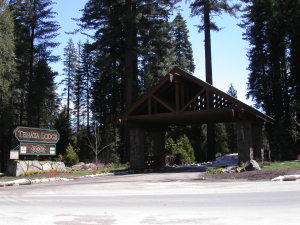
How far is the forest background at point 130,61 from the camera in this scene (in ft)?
95.0

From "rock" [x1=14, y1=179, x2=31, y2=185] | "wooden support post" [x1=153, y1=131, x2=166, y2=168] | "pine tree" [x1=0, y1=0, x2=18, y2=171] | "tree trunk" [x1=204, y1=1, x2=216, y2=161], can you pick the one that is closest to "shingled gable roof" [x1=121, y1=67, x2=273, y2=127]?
"wooden support post" [x1=153, y1=131, x2=166, y2=168]

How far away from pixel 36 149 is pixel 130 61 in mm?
11201

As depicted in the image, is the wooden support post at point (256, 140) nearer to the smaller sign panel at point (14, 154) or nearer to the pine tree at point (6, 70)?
the smaller sign panel at point (14, 154)

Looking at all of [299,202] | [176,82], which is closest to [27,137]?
[176,82]

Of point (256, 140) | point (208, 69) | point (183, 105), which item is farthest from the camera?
point (208, 69)

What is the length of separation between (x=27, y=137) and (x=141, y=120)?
7.29 meters

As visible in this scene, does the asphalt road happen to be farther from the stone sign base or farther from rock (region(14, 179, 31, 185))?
the stone sign base

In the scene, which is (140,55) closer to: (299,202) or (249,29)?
(249,29)

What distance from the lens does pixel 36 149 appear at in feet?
70.5

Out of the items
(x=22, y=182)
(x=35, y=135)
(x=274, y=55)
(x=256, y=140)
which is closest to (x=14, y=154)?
(x=35, y=135)

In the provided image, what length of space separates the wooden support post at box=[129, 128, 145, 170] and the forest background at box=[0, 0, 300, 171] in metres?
4.26

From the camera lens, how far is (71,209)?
8109 millimetres

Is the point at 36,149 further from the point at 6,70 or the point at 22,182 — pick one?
the point at 6,70

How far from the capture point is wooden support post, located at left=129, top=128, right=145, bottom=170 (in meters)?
23.1
